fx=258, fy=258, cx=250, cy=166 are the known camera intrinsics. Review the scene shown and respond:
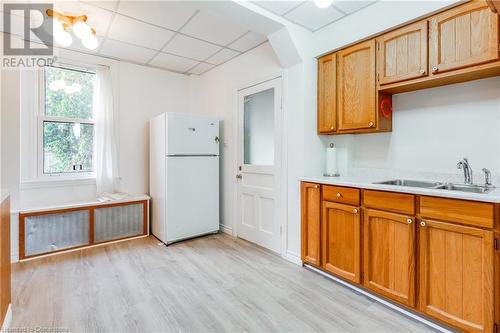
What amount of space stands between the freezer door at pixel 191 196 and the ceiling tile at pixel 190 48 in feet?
4.66

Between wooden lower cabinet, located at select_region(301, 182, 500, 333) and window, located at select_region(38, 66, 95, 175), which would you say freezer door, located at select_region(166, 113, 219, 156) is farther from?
wooden lower cabinet, located at select_region(301, 182, 500, 333)

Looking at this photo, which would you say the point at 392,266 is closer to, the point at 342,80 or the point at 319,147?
the point at 319,147

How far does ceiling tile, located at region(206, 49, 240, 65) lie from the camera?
3.51m

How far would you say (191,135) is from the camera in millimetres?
3535

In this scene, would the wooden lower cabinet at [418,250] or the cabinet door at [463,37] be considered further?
the cabinet door at [463,37]

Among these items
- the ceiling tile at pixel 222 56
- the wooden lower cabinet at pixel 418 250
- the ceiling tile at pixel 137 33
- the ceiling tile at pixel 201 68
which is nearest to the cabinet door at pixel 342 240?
the wooden lower cabinet at pixel 418 250

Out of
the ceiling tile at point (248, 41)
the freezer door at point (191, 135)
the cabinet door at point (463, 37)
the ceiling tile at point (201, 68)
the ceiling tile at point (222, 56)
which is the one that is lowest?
the freezer door at point (191, 135)

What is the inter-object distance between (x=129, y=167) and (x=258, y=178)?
6.62 ft

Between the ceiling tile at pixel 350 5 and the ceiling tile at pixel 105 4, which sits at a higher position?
the ceiling tile at pixel 105 4

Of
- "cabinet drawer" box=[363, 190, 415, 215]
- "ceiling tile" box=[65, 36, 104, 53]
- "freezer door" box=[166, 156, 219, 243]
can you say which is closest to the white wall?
"ceiling tile" box=[65, 36, 104, 53]

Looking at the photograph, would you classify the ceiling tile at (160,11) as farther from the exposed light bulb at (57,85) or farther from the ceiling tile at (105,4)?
the exposed light bulb at (57,85)

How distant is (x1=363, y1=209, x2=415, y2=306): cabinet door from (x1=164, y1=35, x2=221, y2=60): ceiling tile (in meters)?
2.71

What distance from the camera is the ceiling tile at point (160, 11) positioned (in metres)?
2.38

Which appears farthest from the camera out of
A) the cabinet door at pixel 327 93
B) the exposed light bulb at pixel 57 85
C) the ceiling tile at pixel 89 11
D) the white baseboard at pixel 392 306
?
the exposed light bulb at pixel 57 85
